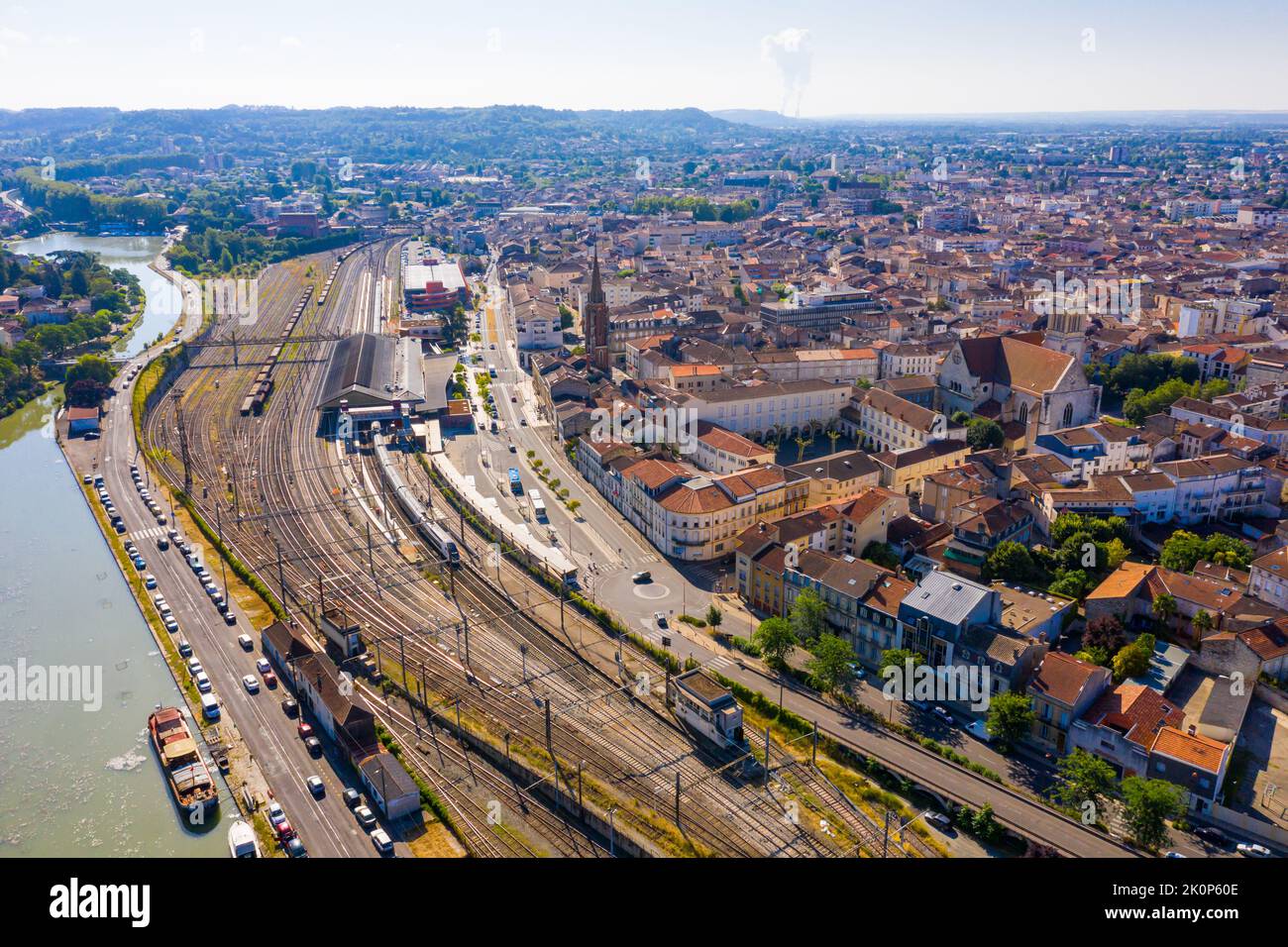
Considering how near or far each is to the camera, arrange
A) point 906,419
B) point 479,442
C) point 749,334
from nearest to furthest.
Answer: point 906,419 → point 479,442 → point 749,334

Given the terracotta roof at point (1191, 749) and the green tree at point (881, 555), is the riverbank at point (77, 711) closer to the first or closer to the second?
the terracotta roof at point (1191, 749)

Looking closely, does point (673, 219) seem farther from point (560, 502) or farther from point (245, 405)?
point (560, 502)

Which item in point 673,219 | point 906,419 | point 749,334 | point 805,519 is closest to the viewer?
point 805,519

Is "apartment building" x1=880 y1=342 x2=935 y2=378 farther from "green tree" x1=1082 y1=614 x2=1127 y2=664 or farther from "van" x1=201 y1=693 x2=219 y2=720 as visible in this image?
"van" x1=201 y1=693 x2=219 y2=720

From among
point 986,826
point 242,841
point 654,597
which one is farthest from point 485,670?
point 986,826

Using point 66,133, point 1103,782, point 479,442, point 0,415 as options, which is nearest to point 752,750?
point 1103,782

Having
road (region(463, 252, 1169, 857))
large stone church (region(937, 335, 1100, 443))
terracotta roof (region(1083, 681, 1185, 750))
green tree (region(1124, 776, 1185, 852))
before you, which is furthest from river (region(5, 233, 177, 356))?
green tree (region(1124, 776, 1185, 852))
